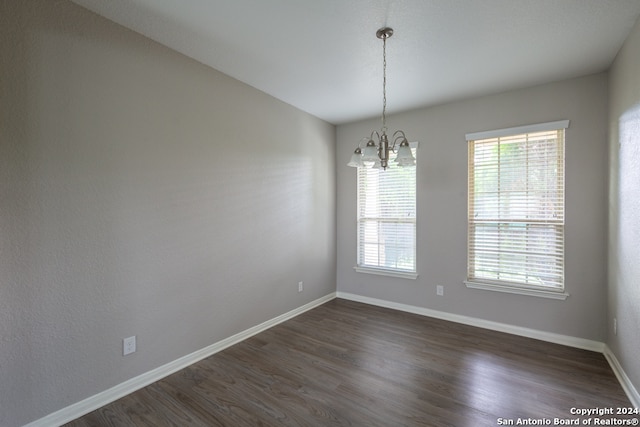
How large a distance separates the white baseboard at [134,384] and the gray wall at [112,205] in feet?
0.16

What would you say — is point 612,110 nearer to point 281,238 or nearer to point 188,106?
point 281,238

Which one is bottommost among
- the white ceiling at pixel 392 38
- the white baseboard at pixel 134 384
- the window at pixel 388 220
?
the white baseboard at pixel 134 384

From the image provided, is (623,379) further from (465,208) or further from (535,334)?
(465,208)

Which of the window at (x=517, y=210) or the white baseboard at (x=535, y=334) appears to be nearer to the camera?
the white baseboard at (x=535, y=334)

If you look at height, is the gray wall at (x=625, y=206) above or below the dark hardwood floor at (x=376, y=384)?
above

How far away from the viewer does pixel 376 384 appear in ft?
7.61

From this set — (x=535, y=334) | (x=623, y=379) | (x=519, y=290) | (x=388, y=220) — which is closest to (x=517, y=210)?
(x=519, y=290)

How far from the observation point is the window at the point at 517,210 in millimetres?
3051

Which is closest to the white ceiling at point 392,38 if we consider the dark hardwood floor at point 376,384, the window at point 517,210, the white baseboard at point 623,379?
the window at point 517,210

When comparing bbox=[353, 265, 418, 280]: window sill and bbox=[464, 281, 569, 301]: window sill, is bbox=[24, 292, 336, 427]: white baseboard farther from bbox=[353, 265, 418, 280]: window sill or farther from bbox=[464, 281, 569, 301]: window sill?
bbox=[464, 281, 569, 301]: window sill

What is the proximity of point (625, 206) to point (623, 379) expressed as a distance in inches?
52.6

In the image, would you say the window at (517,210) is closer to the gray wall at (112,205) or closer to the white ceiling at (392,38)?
the white ceiling at (392,38)

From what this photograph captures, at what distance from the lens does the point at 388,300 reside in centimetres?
414

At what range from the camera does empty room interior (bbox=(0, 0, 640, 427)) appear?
6.21 ft
